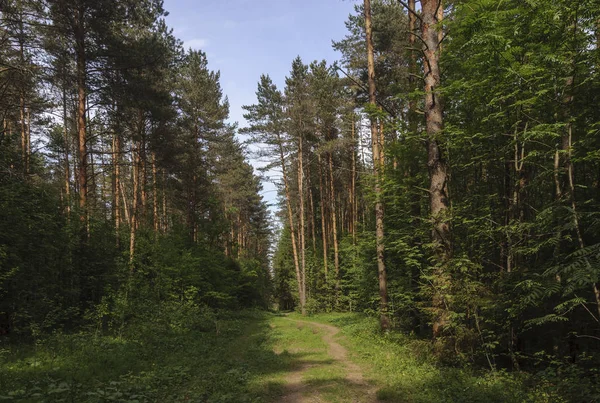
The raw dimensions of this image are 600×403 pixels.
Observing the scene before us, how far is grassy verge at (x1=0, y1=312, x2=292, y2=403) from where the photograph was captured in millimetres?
5507

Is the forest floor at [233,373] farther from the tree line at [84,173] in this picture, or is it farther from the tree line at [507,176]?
the tree line at [84,173]

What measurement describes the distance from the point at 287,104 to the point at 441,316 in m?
20.4

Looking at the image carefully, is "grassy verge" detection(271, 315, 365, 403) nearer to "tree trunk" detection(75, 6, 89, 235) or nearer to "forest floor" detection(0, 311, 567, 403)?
"forest floor" detection(0, 311, 567, 403)

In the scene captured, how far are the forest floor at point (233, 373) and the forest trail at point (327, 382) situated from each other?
21 mm

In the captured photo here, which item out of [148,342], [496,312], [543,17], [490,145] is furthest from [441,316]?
[148,342]

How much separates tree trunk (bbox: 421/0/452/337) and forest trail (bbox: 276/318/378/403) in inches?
82.0

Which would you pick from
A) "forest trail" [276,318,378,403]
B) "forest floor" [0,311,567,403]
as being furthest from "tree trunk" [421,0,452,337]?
"forest trail" [276,318,378,403]

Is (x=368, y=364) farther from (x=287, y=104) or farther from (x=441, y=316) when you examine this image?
(x=287, y=104)

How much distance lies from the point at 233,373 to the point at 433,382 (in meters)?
4.35

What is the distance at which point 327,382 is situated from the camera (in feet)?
22.1

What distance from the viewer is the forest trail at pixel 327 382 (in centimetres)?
583

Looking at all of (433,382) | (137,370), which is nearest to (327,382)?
(433,382)

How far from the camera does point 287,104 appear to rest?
24188mm

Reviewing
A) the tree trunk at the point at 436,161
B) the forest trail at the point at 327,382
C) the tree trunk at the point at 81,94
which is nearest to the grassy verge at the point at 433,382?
the forest trail at the point at 327,382
